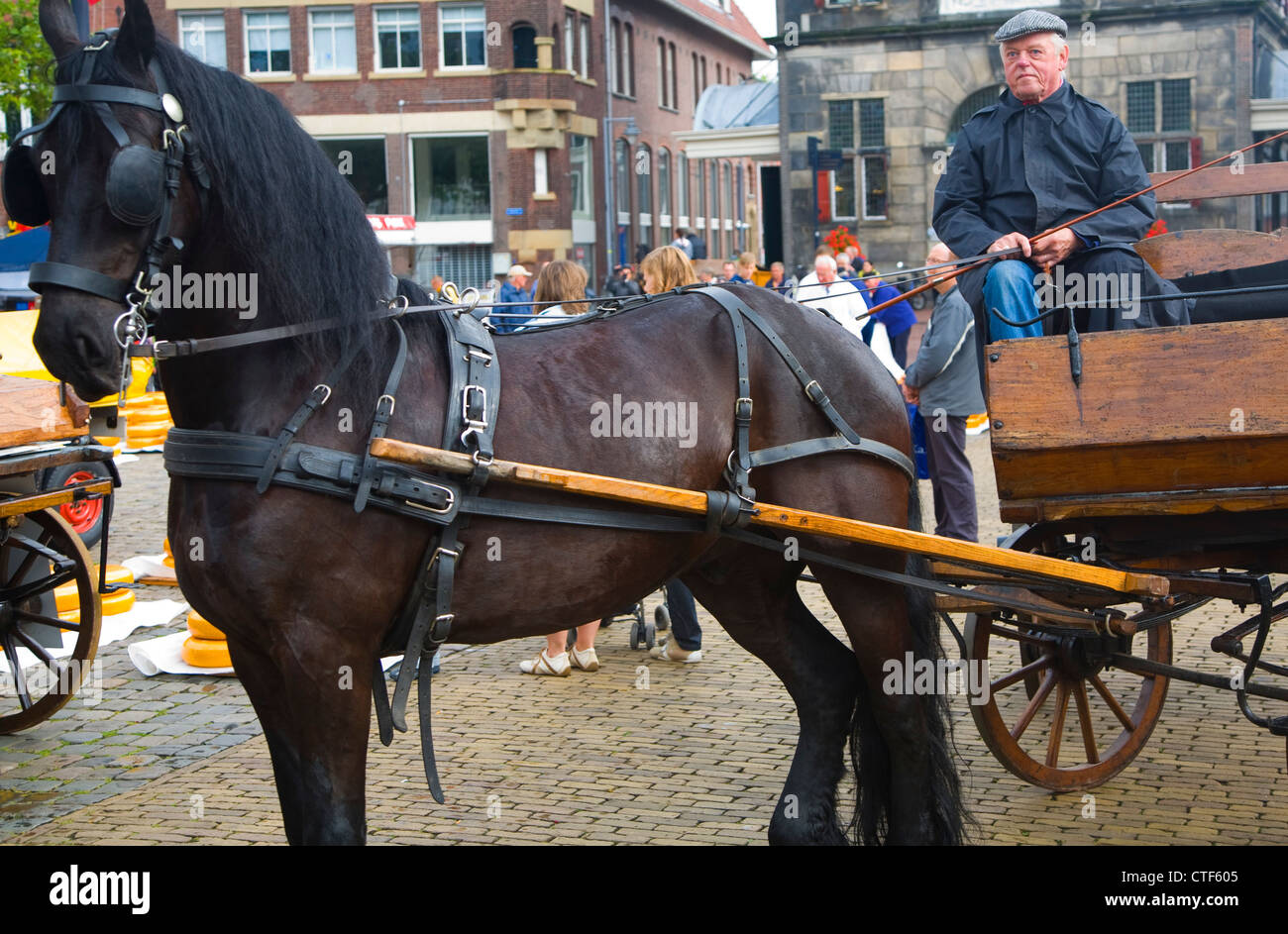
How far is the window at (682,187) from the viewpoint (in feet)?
171

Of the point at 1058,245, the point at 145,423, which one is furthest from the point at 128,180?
the point at 145,423

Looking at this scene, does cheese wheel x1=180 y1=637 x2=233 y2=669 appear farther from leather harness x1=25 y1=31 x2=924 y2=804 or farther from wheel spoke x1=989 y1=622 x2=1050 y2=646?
wheel spoke x1=989 y1=622 x2=1050 y2=646

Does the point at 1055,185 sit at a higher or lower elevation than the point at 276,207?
higher

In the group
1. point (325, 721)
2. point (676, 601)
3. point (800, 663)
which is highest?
point (325, 721)

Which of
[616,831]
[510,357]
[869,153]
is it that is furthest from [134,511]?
[869,153]

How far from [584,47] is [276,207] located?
42071 millimetres

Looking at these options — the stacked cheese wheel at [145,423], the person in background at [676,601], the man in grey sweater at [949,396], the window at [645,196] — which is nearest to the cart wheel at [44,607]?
the person in background at [676,601]

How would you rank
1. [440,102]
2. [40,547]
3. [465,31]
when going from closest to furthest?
[40,547] → [440,102] → [465,31]

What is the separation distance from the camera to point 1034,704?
5.25 m

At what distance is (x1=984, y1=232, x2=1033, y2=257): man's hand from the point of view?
462 centimetres

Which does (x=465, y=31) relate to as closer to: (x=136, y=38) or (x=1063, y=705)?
(x=1063, y=705)

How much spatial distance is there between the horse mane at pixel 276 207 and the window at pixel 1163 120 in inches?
1006
